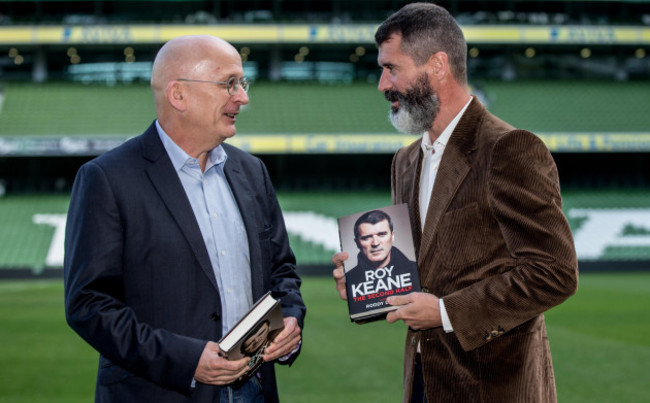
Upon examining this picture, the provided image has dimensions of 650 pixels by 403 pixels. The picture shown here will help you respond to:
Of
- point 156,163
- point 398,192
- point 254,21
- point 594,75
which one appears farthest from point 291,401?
point 594,75

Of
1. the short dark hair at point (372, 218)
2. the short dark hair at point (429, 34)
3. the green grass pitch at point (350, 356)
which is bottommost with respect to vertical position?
the green grass pitch at point (350, 356)

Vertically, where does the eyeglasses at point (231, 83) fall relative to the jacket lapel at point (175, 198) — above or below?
above

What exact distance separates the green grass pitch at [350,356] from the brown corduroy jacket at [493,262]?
3.70m

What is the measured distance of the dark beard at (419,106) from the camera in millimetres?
2760

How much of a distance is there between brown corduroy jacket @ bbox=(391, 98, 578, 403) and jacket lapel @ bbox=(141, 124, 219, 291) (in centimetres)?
88

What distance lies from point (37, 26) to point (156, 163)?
26.5 meters

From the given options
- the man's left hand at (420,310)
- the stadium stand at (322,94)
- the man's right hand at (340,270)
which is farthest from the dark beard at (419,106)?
the stadium stand at (322,94)

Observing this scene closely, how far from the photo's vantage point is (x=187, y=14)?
1094 inches

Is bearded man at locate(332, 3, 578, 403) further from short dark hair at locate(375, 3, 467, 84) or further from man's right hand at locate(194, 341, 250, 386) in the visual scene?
man's right hand at locate(194, 341, 250, 386)

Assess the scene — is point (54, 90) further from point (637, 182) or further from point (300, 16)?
point (637, 182)

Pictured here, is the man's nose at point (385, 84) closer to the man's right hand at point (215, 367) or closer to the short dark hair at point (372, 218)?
the short dark hair at point (372, 218)

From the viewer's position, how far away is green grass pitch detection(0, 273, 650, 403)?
637 centimetres

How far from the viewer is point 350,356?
7918 millimetres

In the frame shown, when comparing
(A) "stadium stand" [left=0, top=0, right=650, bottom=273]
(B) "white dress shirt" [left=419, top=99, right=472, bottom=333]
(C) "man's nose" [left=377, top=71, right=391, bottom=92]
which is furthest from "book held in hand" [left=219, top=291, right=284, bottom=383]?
(A) "stadium stand" [left=0, top=0, right=650, bottom=273]
